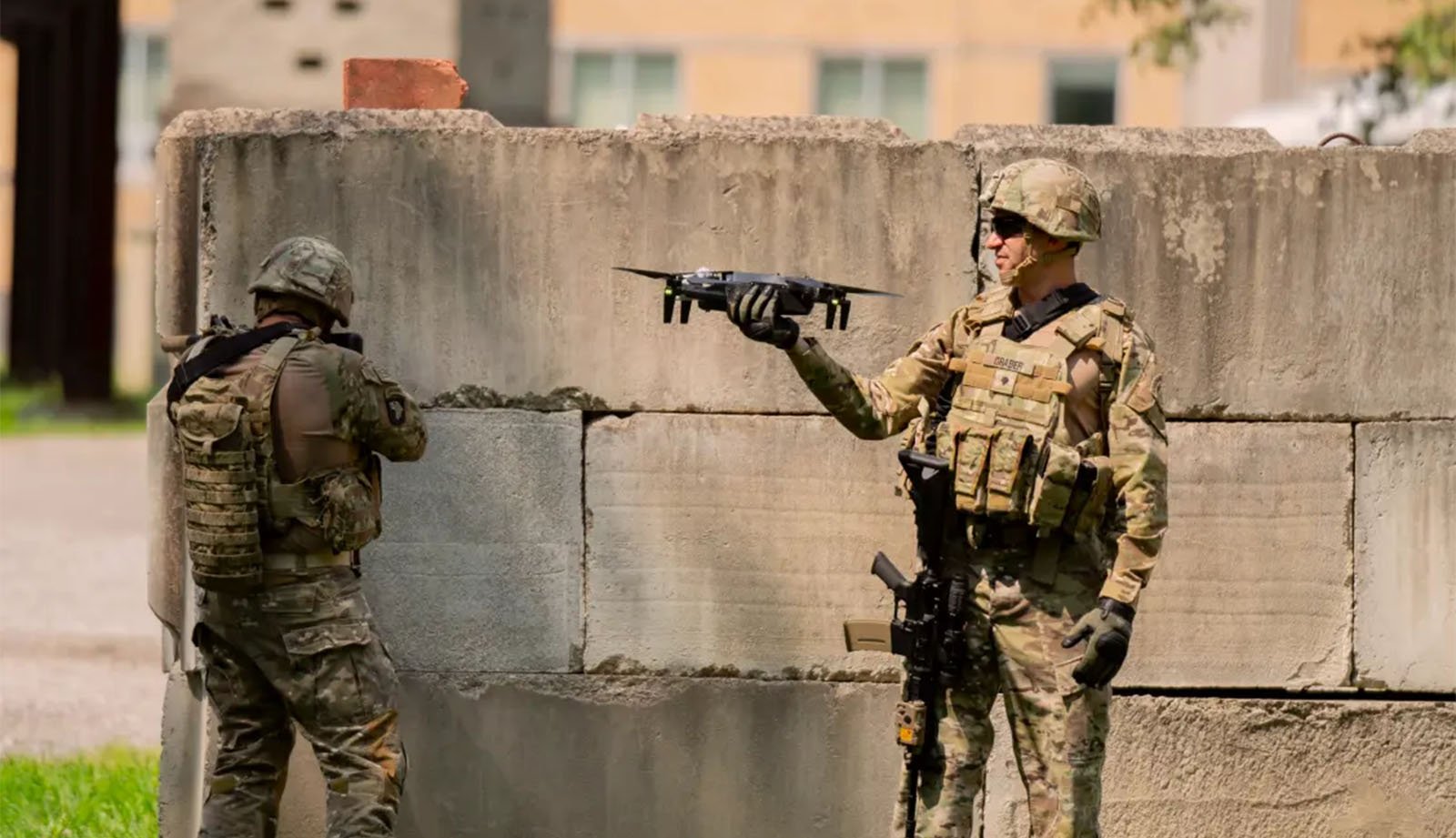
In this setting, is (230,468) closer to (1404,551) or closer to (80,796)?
(80,796)

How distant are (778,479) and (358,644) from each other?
4.81 ft

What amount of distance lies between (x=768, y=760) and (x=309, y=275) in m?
2.03

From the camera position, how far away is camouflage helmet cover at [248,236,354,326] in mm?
6152

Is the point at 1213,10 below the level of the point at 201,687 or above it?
above

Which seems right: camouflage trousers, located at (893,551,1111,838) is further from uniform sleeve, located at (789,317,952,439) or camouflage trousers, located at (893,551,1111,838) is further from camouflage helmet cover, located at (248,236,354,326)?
camouflage helmet cover, located at (248,236,354,326)

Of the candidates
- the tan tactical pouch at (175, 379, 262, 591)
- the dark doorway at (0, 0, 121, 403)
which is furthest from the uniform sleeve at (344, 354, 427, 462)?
the dark doorway at (0, 0, 121, 403)

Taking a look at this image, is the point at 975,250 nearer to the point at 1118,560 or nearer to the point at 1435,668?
the point at 1118,560

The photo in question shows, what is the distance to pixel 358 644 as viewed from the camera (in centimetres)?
616

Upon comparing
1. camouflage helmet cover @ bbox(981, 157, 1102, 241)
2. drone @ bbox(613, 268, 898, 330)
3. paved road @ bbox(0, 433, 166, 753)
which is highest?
camouflage helmet cover @ bbox(981, 157, 1102, 241)

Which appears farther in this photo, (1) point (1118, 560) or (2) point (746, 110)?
(2) point (746, 110)

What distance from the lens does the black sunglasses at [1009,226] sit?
604cm

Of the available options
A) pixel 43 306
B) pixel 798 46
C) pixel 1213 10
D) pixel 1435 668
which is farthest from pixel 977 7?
pixel 1435 668

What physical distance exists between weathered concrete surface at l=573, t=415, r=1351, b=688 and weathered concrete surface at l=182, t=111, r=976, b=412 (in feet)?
0.57

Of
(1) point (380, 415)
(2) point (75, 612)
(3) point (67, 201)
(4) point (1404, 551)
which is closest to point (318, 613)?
(1) point (380, 415)
